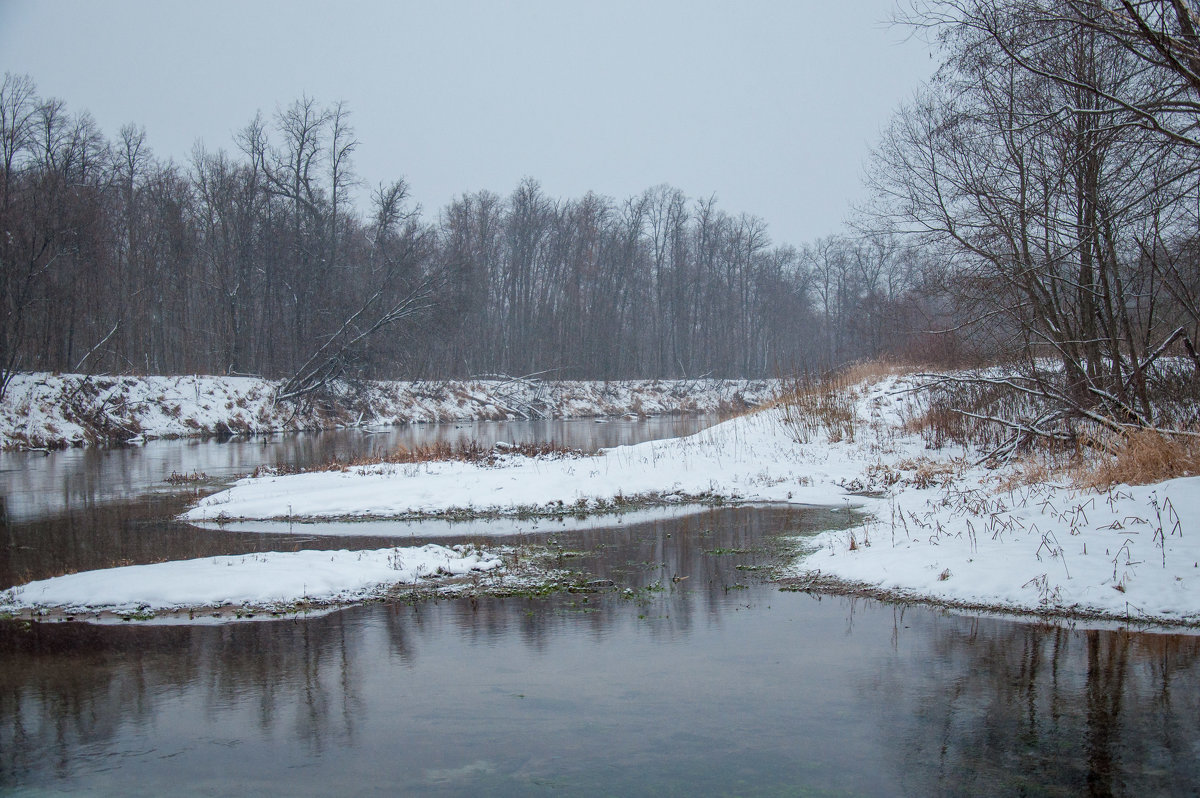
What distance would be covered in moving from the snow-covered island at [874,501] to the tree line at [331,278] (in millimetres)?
3971

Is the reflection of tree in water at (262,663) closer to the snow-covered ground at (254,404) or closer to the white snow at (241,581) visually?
the white snow at (241,581)

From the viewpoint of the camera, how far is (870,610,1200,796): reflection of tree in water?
15.1 ft

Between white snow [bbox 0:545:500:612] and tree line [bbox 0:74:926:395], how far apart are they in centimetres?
1112

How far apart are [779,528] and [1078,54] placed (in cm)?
827

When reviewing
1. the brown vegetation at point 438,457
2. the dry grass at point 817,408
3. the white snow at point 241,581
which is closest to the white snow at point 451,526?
the white snow at point 241,581

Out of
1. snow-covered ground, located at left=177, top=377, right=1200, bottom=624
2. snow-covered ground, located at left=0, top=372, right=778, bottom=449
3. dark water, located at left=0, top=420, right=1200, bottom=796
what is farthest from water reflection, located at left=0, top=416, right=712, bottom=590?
dark water, located at left=0, top=420, right=1200, bottom=796

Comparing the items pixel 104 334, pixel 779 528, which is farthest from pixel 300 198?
pixel 779 528

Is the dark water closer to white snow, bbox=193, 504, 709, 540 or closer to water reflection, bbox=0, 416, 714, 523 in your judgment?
white snow, bbox=193, 504, 709, 540

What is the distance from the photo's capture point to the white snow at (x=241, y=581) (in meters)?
8.51

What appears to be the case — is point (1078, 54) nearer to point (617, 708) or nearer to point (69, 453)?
point (617, 708)

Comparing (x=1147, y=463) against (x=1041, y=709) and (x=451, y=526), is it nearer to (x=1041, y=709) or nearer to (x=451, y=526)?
(x=1041, y=709)

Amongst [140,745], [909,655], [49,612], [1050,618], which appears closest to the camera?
[140,745]

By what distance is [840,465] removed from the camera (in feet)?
59.0

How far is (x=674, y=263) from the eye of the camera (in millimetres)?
71688
